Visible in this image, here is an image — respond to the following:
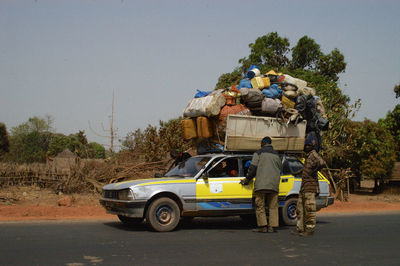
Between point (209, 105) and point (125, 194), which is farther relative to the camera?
point (209, 105)

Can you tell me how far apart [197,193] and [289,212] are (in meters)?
2.36

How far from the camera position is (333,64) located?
32062mm

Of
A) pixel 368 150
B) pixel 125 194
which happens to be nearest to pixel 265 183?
pixel 125 194

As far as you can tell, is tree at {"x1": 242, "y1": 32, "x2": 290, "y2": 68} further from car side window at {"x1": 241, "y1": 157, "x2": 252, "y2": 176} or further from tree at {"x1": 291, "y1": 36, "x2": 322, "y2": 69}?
car side window at {"x1": 241, "y1": 157, "x2": 252, "y2": 176}

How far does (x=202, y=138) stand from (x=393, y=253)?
4760 mm

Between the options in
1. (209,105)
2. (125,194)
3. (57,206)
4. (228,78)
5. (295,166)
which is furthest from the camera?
(228,78)

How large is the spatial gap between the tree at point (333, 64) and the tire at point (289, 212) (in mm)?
24063

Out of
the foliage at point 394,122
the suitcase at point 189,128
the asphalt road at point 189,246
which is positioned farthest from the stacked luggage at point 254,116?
the foliage at point 394,122

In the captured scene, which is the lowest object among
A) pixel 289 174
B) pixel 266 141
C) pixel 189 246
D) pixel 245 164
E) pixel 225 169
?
pixel 189 246

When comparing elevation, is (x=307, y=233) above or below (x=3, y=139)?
below

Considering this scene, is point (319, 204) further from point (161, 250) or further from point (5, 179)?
point (5, 179)

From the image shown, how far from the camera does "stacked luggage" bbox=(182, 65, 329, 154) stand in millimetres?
9352

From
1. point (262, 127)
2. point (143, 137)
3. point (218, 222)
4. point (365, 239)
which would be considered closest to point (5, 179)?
point (143, 137)

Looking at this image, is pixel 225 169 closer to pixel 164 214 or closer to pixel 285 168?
pixel 285 168
